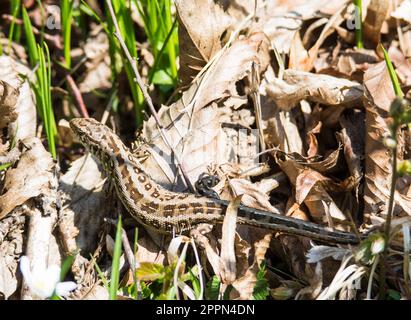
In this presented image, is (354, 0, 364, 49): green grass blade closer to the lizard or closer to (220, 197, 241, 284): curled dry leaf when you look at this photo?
the lizard

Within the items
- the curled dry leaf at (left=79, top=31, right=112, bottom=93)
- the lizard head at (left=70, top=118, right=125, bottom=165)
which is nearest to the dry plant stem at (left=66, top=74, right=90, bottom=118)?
the curled dry leaf at (left=79, top=31, right=112, bottom=93)

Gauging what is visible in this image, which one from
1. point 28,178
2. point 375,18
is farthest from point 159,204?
point 375,18

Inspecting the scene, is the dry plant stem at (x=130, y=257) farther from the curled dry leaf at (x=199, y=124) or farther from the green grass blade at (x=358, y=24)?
the green grass blade at (x=358, y=24)

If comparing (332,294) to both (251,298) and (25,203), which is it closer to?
Answer: (251,298)

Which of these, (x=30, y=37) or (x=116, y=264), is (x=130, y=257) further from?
(x=30, y=37)

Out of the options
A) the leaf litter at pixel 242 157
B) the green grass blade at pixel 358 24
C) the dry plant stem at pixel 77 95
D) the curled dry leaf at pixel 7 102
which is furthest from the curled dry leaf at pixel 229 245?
the dry plant stem at pixel 77 95
